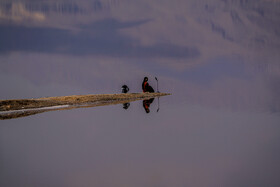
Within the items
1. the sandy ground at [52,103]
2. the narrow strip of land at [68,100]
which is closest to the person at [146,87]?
the narrow strip of land at [68,100]

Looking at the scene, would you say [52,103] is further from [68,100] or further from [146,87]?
[146,87]

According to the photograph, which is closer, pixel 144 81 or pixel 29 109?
pixel 29 109

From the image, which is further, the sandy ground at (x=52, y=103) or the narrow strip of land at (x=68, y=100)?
the narrow strip of land at (x=68, y=100)

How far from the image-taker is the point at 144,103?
12.4 metres

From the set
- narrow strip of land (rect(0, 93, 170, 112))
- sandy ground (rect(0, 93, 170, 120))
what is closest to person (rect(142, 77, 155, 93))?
narrow strip of land (rect(0, 93, 170, 112))

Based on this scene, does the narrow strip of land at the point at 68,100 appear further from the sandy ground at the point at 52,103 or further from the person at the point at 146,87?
the person at the point at 146,87

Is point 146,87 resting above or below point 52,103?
above

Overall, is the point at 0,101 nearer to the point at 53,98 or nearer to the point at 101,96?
the point at 53,98

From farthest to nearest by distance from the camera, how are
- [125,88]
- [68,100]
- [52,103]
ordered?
1. [125,88]
2. [68,100]
3. [52,103]

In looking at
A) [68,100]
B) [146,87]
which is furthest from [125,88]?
[68,100]

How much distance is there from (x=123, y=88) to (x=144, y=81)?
3.49 feet

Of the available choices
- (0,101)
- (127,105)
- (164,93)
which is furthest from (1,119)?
(164,93)

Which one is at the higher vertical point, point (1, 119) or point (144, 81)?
point (144, 81)

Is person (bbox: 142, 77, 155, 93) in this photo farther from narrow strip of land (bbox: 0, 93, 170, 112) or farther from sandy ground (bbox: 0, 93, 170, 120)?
sandy ground (bbox: 0, 93, 170, 120)
